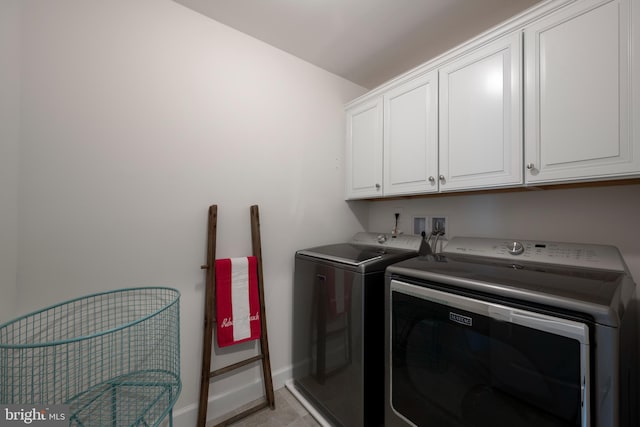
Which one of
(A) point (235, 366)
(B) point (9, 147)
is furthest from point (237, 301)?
(B) point (9, 147)

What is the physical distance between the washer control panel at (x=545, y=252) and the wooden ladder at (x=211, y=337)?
1220 mm

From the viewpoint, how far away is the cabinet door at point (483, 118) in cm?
115

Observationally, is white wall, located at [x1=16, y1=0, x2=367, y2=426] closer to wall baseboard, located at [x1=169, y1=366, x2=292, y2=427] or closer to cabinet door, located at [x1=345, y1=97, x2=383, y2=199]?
wall baseboard, located at [x1=169, y1=366, x2=292, y2=427]

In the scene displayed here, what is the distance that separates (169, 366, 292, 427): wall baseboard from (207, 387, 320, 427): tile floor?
46mm

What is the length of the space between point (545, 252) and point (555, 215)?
11.0 inches

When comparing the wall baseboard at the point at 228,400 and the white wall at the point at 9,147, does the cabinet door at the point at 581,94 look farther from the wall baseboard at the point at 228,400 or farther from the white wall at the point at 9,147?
the white wall at the point at 9,147

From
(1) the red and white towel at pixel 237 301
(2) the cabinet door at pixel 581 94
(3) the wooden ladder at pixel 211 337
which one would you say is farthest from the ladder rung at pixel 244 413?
(2) the cabinet door at pixel 581 94

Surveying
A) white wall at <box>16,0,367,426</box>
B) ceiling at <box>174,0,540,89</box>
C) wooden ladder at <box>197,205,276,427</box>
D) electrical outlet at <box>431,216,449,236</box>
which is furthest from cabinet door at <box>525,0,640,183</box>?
wooden ladder at <box>197,205,276,427</box>

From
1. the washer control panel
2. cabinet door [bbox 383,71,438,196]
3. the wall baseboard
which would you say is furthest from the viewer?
cabinet door [bbox 383,71,438,196]

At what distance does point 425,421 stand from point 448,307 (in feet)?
1.75

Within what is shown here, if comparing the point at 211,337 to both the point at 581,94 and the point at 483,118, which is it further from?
the point at 581,94

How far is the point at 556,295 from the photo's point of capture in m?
0.76

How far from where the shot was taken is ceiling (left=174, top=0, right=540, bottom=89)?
1355mm

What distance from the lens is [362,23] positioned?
1492 mm
